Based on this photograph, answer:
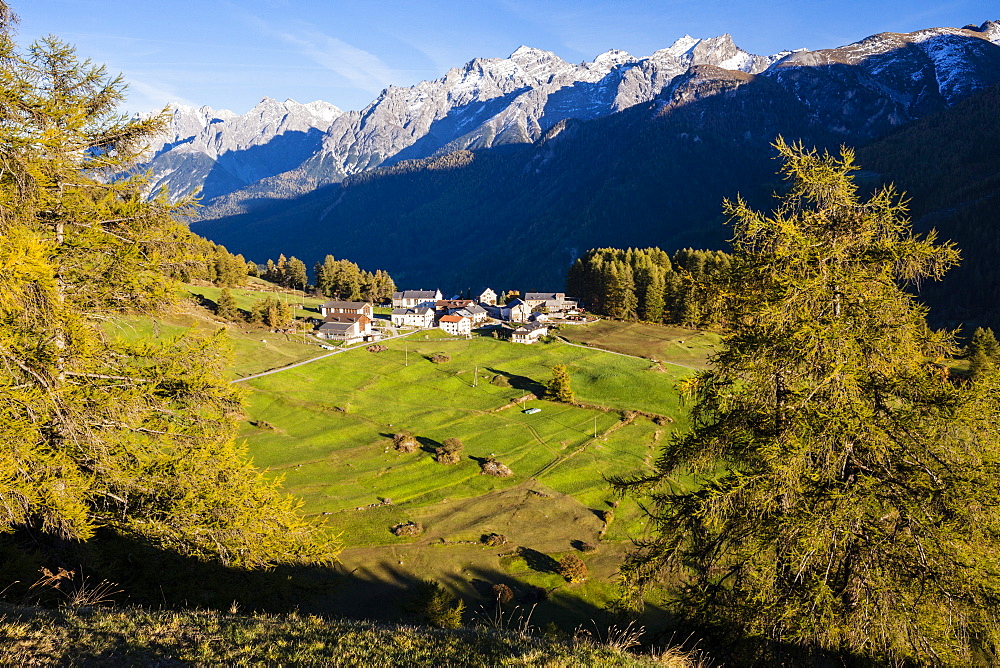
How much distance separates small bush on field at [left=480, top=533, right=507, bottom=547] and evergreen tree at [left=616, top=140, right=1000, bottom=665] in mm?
34082

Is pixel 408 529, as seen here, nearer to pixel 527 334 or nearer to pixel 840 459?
pixel 840 459

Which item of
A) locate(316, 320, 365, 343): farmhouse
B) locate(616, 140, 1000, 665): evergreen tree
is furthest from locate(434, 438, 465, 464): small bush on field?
locate(316, 320, 365, 343): farmhouse

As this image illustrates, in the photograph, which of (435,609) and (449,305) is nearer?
(435,609)

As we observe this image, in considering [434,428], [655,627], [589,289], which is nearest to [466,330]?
[589,289]

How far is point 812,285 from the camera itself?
1056cm

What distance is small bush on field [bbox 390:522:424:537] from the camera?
43906 millimetres

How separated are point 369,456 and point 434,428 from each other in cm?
1162

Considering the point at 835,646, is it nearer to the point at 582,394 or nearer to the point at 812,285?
the point at 812,285

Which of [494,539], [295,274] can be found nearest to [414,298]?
[295,274]

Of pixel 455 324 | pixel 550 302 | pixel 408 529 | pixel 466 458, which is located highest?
pixel 550 302

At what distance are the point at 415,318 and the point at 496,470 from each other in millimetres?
78471

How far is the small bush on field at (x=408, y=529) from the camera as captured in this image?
4391 centimetres

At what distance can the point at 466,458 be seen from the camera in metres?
60.2

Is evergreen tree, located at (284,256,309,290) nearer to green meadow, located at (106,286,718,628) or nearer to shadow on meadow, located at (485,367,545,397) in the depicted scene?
green meadow, located at (106,286,718,628)
